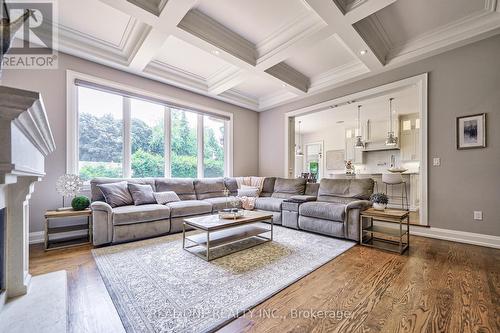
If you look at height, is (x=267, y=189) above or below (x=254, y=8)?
below

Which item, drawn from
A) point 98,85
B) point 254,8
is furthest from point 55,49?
point 254,8

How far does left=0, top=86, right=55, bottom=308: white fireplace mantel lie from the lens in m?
0.89

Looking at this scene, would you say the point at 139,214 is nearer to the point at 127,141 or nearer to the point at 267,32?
the point at 127,141

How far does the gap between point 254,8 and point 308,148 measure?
7510 mm

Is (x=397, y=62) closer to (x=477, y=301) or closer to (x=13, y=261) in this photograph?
(x=477, y=301)

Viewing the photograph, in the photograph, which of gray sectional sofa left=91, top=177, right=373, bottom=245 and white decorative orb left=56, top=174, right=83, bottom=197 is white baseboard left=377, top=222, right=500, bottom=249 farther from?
white decorative orb left=56, top=174, right=83, bottom=197

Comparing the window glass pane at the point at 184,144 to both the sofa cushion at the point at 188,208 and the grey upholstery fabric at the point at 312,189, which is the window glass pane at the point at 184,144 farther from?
the grey upholstery fabric at the point at 312,189

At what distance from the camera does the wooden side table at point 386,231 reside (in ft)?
8.95

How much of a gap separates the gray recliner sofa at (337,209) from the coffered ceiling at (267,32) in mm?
2080

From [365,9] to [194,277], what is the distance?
335cm

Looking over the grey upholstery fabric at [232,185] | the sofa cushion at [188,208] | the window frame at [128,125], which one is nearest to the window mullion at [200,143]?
the window frame at [128,125]

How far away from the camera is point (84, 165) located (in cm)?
354

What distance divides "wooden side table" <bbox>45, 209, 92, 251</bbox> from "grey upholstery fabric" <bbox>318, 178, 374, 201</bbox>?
12.3 feet

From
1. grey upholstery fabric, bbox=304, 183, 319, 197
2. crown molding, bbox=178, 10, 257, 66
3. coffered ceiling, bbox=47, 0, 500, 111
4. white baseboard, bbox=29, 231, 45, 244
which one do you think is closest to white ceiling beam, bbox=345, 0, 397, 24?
coffered ceiling, bbox=47, 0, 500, 111
